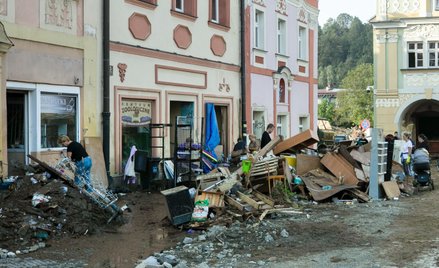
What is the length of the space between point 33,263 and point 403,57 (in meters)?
32.3

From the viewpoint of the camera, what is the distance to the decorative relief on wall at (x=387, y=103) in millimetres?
36844

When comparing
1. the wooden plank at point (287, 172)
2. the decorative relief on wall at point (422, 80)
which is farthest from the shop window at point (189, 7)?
the decorative relief on wall at point (422, 80)

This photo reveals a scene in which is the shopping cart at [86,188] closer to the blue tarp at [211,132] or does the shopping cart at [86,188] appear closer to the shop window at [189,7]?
the blue tarp at [211,132]

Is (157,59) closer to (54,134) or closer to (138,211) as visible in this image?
(54,134)

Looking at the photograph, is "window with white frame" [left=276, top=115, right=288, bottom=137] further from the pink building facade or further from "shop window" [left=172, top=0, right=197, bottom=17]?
"shop window" [left=172, top=0, right=197, bottom=17]

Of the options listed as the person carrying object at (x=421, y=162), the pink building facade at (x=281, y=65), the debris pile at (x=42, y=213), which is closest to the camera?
the debris pile at (x=42, y=213)

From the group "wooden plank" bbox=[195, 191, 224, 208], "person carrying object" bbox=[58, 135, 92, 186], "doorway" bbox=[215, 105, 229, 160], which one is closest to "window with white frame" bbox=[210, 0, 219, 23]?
"doorway" bbox=[215, 105, 229, 160]

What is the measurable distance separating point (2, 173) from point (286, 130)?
14.3 metres

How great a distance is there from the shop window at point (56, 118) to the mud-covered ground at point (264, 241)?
94.1 inches

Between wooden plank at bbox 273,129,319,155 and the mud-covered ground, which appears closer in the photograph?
the mud-covered ground

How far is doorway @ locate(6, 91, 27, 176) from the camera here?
12344mm

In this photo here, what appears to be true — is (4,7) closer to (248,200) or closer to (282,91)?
(248,200)

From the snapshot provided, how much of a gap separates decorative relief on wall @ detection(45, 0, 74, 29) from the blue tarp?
559 centimetres

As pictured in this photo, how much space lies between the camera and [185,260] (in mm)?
8312
